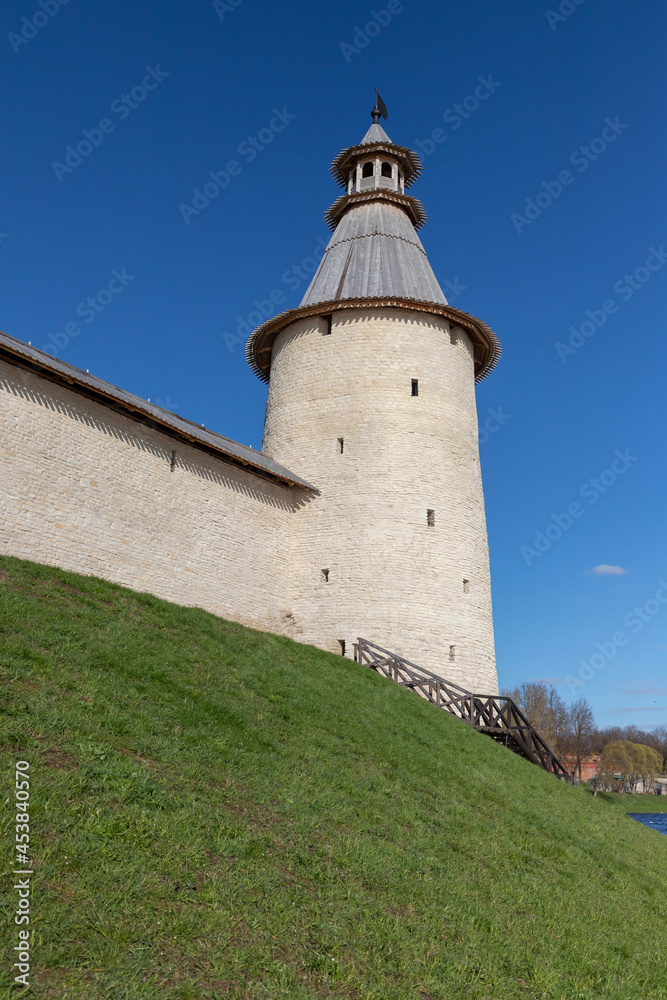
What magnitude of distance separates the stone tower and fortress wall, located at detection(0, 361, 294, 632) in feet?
4.68

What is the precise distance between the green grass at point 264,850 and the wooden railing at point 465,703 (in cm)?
539

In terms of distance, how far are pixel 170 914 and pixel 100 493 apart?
11.0 metres

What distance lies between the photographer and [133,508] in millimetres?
15062

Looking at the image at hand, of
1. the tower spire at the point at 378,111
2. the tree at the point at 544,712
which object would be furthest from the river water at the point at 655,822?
the tower spire at the point at 378,111

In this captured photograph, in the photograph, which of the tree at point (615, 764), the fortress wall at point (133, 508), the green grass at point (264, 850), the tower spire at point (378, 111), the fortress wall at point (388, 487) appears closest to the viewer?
the green grass at point (264, 850)

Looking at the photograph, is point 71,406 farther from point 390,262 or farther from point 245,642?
point 390,262

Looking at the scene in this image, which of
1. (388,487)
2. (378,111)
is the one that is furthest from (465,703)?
(378,111)

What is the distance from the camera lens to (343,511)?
63.0 feet

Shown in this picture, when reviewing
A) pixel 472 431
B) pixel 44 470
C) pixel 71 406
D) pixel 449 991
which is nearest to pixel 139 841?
pixel 449 991

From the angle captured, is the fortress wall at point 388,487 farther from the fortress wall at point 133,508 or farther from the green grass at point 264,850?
the green grass at point 264,850

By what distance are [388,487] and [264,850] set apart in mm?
14022

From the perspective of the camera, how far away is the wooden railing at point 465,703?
16422 mm

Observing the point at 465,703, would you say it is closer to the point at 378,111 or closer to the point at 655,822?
the point at 378,111

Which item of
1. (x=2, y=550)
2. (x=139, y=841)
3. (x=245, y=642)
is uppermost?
(x=2, y=550)
